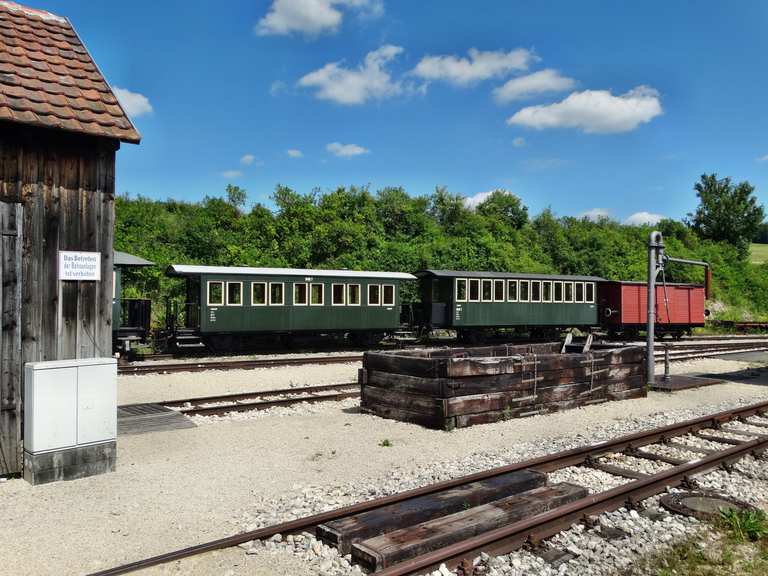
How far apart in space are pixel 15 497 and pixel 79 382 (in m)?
1.25

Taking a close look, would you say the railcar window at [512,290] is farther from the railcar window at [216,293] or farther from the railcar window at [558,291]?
the railcar window at [216,293]

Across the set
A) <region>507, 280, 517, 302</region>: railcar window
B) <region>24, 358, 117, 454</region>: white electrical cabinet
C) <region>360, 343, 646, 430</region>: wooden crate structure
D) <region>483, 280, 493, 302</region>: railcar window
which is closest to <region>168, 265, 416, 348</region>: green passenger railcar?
<region>483, 280, 493, 302</region>: railcar window

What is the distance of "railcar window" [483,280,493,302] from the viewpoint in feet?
79.5

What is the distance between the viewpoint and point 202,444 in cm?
809

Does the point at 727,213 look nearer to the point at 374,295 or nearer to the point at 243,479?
the point at 374,295

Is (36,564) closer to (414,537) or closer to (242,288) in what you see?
(414,537)

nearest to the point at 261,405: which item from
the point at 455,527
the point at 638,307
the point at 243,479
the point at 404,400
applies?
the point at 404,400

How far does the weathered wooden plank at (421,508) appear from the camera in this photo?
4.76 m

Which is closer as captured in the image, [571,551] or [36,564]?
[36,564]

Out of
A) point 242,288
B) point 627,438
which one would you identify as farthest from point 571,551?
point 242,288

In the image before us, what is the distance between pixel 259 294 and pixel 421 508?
15.5m

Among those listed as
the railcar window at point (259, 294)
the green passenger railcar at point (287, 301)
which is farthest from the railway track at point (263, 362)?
the railcar window at point (259, 294)

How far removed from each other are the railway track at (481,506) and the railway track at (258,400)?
17.8 ft

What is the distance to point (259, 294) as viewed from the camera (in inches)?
786
